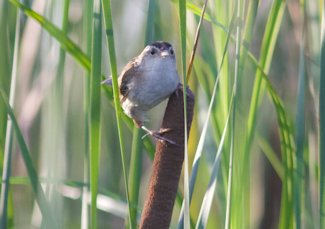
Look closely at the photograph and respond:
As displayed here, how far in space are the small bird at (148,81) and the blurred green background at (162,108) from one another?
0.07 metres

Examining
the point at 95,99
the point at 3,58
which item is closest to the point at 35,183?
the point at 95,99

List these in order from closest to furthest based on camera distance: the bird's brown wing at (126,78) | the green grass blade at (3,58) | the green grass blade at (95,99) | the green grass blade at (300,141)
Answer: the green grass blade at (95,99) < the green grass blade at (3,58) < the green grass blade at (300,141) < the bird's brown wing at (126,78)

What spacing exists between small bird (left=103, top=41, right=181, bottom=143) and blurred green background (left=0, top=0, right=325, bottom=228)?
74 millimetres

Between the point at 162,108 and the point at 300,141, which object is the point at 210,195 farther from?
the point at 162,108

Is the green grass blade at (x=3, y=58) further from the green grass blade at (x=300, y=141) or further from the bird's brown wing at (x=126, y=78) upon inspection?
the green grass blade at (x=300, y=141)

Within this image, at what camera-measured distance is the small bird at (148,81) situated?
1.50 metres

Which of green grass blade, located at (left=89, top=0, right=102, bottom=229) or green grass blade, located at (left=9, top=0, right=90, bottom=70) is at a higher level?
green grass blade, located at (left=9, top=0, right=90, bottom=70)

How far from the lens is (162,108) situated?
103 inches

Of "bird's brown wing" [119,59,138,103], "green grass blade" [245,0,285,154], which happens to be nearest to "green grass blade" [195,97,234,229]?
"green grass blade" [245,0,285,154]

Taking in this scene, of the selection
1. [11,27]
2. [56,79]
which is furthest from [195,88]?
[56,79]

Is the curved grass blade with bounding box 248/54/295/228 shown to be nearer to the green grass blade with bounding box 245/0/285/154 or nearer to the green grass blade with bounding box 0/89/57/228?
the green grass blade with bounding box 245/0/285/154

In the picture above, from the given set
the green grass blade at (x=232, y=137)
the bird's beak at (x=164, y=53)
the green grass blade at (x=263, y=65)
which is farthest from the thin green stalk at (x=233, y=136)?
the bird's beak at (x=164, y=53)

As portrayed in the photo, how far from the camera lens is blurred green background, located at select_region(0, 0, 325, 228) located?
1.17 meters

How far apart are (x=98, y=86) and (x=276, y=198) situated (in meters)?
1.53
